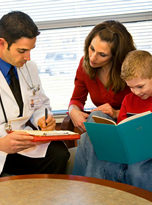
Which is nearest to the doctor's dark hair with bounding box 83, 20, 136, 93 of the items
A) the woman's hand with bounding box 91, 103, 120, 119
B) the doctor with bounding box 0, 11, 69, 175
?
the woman's hand with bounding box 91, 103, 120, 119

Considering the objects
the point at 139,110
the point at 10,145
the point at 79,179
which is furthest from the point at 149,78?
the point at 10,145

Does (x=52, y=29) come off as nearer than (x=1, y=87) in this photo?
No

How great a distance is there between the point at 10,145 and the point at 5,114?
→ 28cm

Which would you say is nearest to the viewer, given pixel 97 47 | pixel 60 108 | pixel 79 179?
pixel 79 179

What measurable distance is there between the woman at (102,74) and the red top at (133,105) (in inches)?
4.7

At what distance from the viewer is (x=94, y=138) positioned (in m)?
1.73

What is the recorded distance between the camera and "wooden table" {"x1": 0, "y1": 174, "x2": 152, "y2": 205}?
1131 millimetres

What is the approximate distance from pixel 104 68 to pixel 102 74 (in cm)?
5

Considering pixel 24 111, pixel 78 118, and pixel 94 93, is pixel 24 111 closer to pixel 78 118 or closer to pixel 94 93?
pixel 78 118

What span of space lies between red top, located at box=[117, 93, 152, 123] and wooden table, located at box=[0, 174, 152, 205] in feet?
2.41

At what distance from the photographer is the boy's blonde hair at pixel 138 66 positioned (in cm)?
176

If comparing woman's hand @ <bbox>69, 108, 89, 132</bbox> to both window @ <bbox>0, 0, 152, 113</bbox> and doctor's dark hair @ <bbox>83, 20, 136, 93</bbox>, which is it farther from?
window @ <bbox>0, 0, 152, 113</bbox>

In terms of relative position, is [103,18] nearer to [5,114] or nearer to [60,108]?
[60,108]

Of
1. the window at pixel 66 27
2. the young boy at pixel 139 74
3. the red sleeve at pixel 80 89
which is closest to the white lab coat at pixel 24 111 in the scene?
the red sleeve at pixel 80 89
